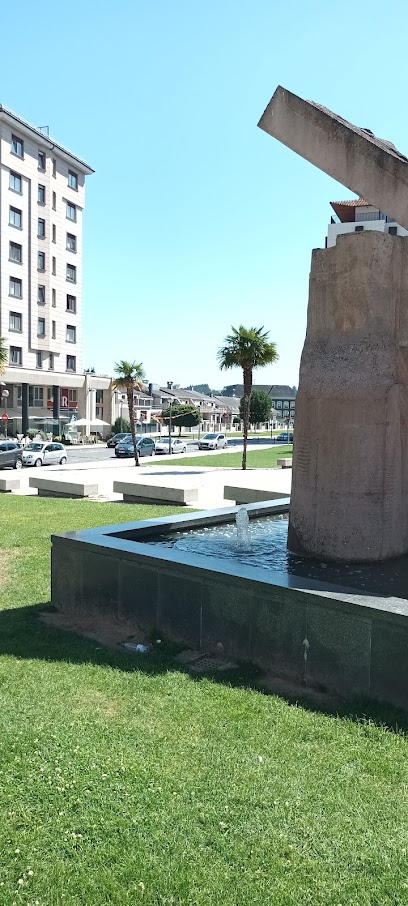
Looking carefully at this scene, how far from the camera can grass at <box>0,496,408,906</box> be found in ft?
11.6

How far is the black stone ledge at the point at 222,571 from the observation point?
6023mm

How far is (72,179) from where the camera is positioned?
201 ft

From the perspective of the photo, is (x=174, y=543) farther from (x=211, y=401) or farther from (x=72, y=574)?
(x=211, y=401)

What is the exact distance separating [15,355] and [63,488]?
36.4m

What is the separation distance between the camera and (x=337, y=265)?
8344 millimetres

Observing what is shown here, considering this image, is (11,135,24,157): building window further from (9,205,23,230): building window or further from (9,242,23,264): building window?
(9,242,23,264): building window

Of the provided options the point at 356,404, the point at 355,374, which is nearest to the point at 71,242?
the point at 355,374

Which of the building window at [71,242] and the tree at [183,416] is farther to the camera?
the tree at [183,416]

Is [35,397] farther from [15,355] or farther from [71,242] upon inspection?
[71,242]

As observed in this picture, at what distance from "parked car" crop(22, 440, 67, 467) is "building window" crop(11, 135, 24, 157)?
1041 inches

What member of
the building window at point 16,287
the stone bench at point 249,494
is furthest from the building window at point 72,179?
the stone bench at point 249,494

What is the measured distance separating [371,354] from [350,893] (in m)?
5.81

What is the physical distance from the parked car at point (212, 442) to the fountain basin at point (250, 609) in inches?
1975

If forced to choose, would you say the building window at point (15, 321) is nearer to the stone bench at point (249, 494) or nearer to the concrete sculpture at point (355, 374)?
the stone bench at point (249, 494)
